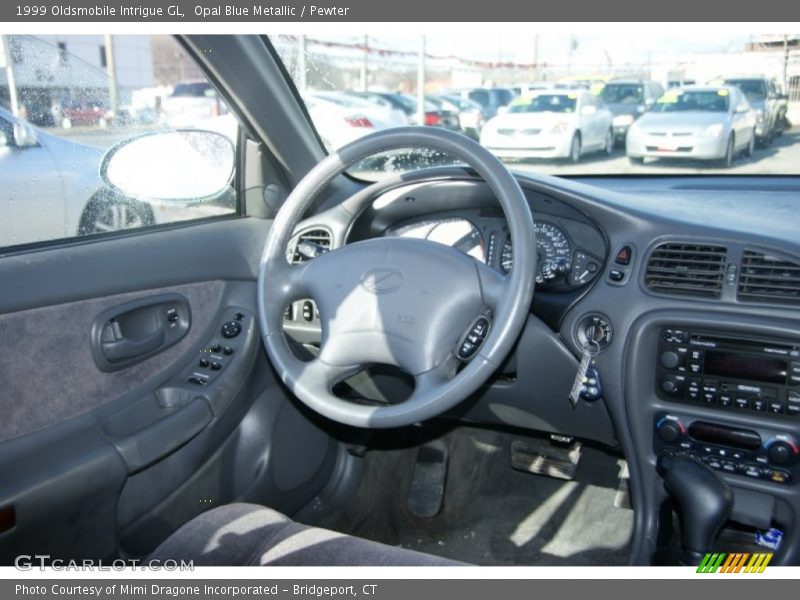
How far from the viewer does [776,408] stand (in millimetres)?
2316

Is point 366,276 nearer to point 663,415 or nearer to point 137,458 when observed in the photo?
point 137,458

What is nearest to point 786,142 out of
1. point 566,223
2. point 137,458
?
point 566,223

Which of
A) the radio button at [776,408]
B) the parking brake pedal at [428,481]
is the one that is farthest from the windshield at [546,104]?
the radio button at [776,408]

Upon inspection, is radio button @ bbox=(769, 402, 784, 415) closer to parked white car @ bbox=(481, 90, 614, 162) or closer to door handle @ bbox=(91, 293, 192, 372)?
parked white car @ bbox=(481, 90, 614, 162)

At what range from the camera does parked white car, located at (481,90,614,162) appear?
317 cm

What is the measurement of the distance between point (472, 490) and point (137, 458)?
1.43 m

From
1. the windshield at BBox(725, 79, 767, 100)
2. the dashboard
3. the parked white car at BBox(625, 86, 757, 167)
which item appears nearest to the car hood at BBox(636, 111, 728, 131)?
the parked white car at BBox(625, 86, 757, 167)

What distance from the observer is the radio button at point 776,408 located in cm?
231

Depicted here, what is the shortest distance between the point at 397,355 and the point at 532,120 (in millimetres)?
1815

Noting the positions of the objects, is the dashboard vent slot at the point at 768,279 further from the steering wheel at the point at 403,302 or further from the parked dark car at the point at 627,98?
the parked dark car at the point at 627,98

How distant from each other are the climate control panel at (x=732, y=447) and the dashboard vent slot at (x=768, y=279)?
1.31 ft

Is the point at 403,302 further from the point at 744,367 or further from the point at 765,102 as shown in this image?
the point at 765,102

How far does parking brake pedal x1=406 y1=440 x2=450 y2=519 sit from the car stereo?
1101mm

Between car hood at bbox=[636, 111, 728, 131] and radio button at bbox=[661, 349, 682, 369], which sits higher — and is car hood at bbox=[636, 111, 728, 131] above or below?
above
